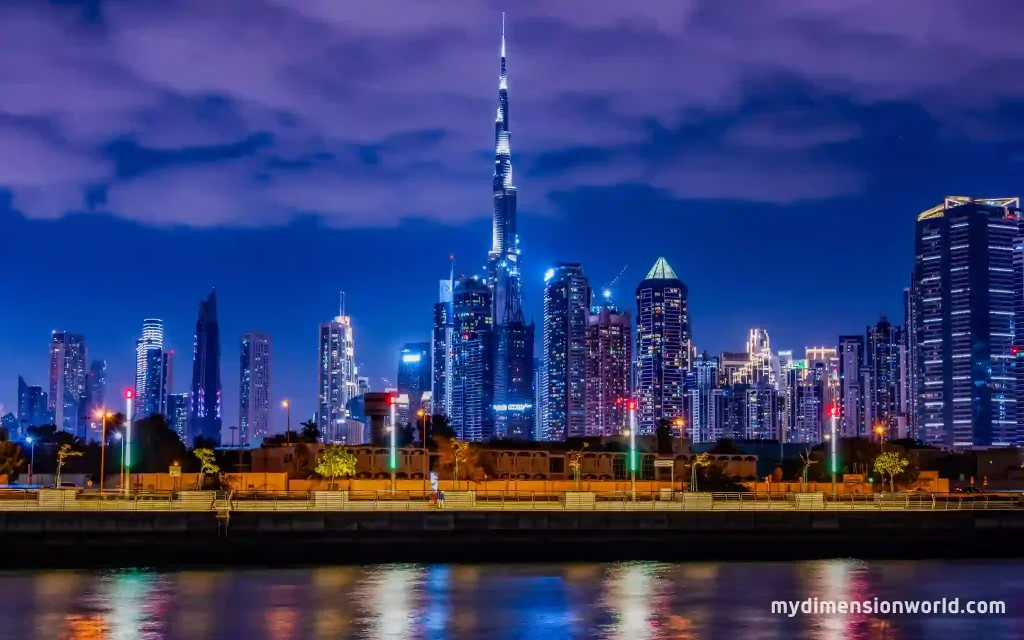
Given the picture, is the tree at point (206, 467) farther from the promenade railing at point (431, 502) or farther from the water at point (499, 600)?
the water at point (499, 600)

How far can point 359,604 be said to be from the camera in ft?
187

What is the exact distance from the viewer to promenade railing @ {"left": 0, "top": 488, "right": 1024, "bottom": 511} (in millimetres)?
83250

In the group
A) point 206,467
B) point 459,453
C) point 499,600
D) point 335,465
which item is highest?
point 459,453

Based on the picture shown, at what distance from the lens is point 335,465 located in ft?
369

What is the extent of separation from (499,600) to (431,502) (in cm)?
3164

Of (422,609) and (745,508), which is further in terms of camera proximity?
(745,508)

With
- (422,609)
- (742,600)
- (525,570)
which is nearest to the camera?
(422,609)

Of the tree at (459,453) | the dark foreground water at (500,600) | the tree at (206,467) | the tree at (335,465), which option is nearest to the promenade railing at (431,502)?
the dark foreground water at (500,600)

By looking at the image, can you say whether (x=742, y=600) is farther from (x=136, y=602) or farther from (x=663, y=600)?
(x=136, y=602)

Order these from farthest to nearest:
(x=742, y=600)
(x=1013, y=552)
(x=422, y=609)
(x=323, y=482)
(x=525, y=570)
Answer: (x=323, y=482) → (x=1013, y=552) → (x=525, y=570) → (x=742, y=600) → (x=422, y=609)

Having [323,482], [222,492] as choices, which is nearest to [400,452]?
[323,482]

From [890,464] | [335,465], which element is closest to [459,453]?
[335,465]

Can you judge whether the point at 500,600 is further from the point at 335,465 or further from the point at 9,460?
the point at 9,460

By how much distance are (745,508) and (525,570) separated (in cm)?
2250
